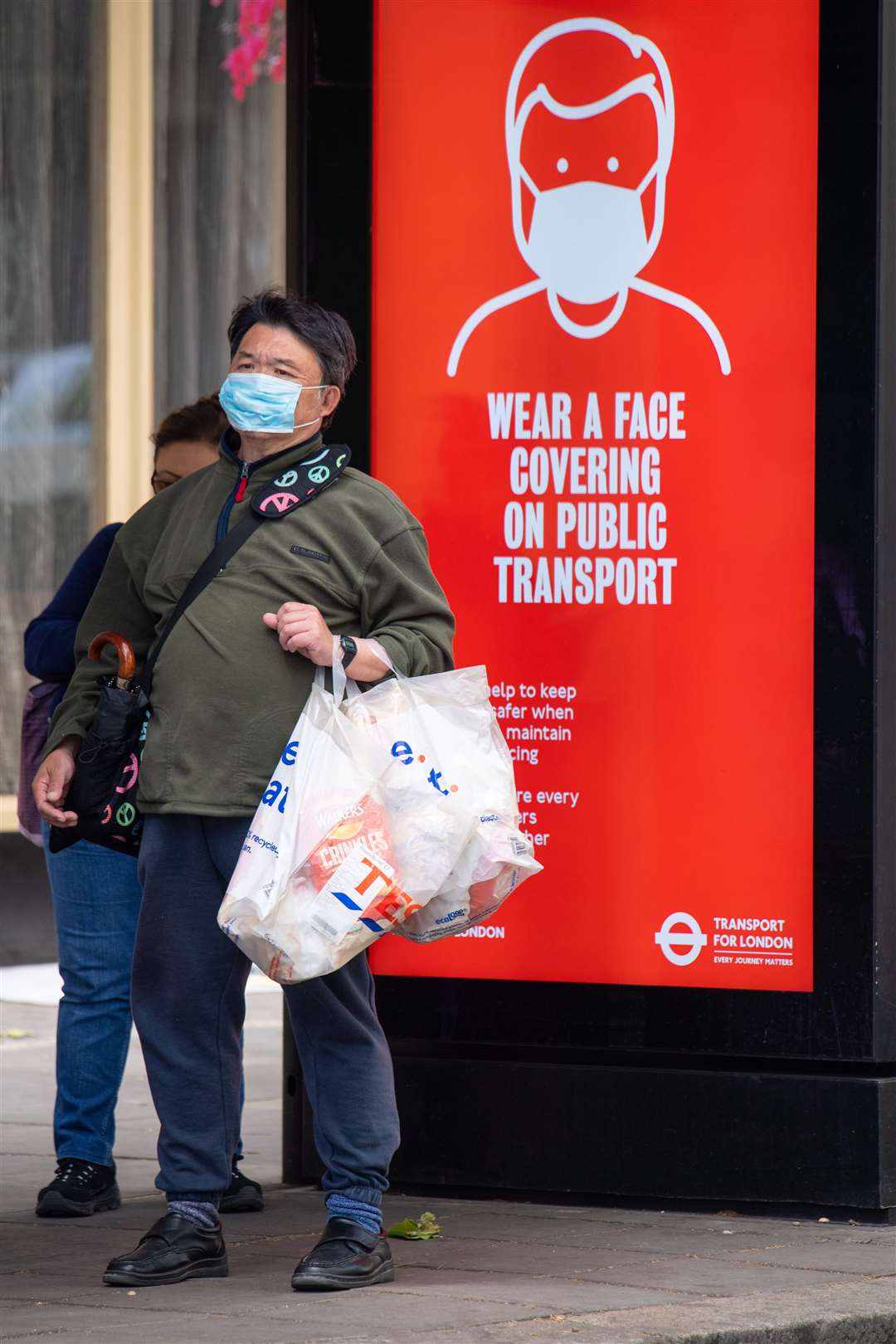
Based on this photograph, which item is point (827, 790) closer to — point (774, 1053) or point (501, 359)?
point (774, 1053)

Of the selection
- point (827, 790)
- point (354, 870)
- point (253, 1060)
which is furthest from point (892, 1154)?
point (253, 1060)

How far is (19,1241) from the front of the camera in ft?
17.4

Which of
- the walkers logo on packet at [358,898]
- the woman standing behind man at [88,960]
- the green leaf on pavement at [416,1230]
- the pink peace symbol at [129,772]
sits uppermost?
the pink peace symbol at [129,772]

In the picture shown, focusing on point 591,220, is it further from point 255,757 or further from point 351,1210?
point 351,1210

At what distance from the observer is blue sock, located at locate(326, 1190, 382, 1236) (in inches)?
185

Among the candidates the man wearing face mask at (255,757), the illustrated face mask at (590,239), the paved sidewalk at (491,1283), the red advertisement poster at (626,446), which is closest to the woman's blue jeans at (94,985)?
the paved sidewalk at (491,1283)

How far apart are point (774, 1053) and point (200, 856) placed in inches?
61.3

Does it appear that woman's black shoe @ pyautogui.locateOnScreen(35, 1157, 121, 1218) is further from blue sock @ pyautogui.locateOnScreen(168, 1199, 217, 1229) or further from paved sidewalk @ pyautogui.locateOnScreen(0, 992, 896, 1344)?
blue sock @ pyautogui.locateOnScreen(168, 1199, 217, 1229)

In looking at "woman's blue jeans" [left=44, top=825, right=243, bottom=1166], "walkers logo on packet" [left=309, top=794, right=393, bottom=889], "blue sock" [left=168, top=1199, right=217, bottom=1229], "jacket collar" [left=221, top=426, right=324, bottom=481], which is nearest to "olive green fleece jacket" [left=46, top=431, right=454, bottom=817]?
"jacket collar" [left=221, top=426, right=324, bottom=481]

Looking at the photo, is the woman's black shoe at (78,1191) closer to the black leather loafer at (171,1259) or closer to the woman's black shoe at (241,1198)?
the woman's black shoe at (241,1198)

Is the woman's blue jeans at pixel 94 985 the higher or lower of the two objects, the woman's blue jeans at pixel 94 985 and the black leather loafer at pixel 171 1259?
the higher

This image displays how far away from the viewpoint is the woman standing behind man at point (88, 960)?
577cm

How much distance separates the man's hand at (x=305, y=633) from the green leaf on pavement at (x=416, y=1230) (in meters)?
1.37

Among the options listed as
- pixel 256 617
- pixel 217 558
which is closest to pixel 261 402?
pixel 217 558
